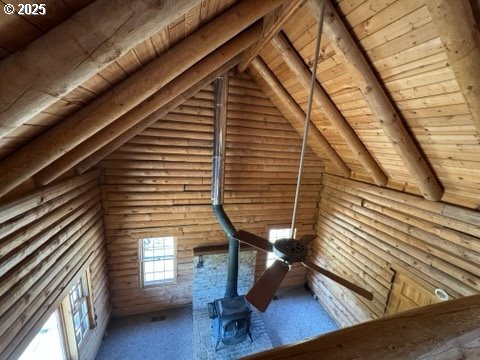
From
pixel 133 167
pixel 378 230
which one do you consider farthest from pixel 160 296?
pixel 378 230

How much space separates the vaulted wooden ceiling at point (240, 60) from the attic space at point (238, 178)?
0.04ft

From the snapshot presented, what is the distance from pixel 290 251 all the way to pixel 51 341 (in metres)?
3.76

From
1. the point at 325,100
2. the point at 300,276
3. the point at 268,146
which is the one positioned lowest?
the point at 300,276

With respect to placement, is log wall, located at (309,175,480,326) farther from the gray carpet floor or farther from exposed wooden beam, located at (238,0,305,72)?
exposed wooden beam, located at (238,0,305,72)

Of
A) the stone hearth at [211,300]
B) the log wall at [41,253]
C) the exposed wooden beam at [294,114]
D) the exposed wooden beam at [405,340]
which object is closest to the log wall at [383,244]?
the exposed wooden beam at [294,114]

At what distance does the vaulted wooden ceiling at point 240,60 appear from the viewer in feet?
3.17

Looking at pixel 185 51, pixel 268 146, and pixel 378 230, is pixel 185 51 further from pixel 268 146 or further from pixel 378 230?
pixel 378 230

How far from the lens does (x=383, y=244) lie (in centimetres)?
421

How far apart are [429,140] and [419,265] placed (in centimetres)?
211

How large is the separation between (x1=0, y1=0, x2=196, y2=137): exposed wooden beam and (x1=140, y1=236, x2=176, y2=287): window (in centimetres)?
462

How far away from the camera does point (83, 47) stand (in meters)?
0.97

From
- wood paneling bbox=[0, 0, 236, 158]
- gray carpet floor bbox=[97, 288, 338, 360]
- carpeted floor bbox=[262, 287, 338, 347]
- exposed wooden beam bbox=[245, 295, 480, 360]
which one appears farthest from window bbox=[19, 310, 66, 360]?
exposed wooden beam bbox=[245, 295, 480, 360]

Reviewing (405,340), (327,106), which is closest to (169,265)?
(327,106)

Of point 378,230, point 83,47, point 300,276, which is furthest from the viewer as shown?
point 300,276
